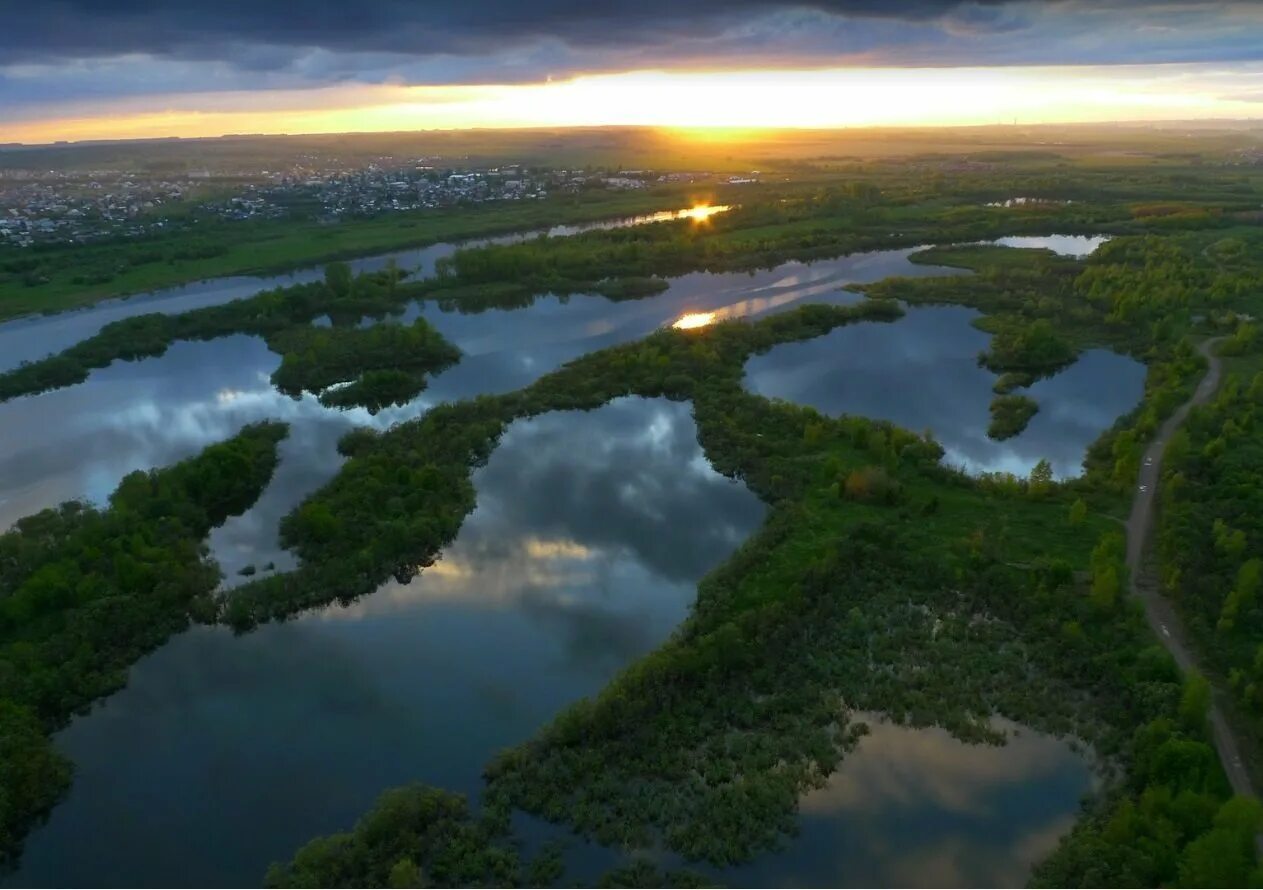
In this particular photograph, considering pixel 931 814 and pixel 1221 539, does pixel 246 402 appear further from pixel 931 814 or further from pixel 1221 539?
pixel 1221 539

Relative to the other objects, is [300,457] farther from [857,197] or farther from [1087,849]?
[857,197]

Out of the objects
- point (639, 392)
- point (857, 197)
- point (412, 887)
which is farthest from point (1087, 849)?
point (857, 197)

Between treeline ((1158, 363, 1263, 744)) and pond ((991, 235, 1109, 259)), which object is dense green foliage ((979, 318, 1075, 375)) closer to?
treeline ((1158, 363, 1263, 744))

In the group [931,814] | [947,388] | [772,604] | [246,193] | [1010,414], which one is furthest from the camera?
[246,193]

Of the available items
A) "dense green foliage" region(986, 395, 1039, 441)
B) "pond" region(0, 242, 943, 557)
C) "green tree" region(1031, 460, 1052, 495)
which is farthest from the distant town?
"green tree" region(1031, 460, 1052, 495)

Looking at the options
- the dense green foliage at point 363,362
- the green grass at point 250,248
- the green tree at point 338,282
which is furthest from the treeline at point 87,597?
the green grass at point 250,248

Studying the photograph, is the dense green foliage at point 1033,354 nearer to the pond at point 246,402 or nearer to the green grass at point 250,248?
the pond at point 246,402

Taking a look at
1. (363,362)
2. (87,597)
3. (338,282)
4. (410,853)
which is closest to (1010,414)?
(410,853)
